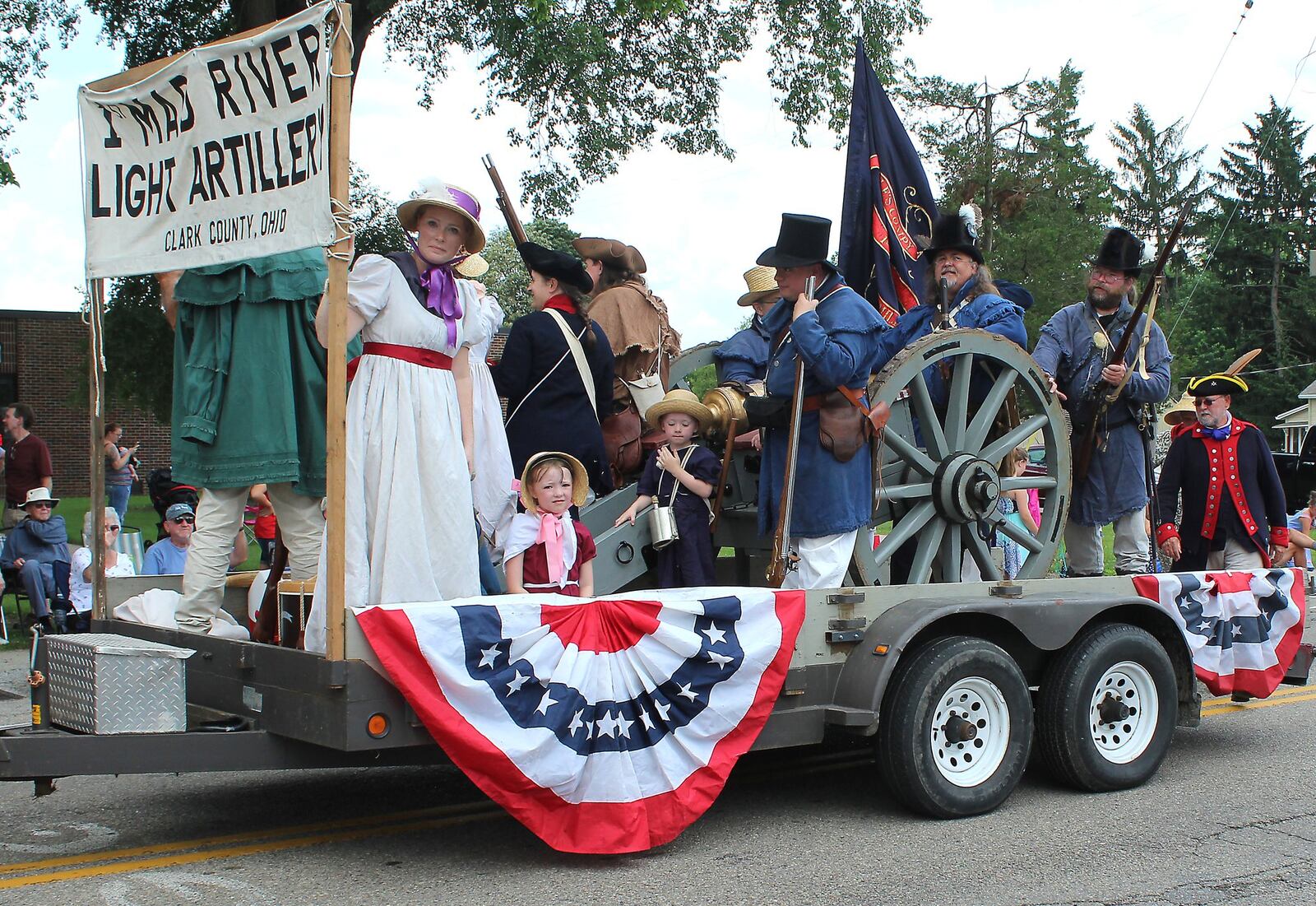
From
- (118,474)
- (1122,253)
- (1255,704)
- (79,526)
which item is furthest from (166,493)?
(79,526)

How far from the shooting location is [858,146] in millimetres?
6996

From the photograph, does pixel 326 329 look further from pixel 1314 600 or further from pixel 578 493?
pixel 1314 600

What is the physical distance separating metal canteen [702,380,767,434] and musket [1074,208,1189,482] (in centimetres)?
178

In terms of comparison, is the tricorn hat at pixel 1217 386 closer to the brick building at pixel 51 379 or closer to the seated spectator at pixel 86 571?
the seated spectator at pixel 86 571

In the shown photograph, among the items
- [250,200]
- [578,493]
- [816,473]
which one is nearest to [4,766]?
[250,200]

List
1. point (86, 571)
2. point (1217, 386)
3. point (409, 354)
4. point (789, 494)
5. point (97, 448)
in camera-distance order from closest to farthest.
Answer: point (409, 354) < point (97, 448) < point (789, 494) < point (1217, 386) < point (86, 571)

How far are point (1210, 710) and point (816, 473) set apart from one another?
3.61m

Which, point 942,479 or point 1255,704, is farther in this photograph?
point 1255,704

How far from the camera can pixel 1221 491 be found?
8.13m

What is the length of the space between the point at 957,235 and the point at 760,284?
1.74 m

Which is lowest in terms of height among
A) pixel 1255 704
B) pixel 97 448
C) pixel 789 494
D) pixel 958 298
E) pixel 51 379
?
pixel 1255 704

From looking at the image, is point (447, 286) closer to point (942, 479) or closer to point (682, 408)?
point (682, 408)

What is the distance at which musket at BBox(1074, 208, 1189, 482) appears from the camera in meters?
6.86

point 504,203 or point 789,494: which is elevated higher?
point 504,203
